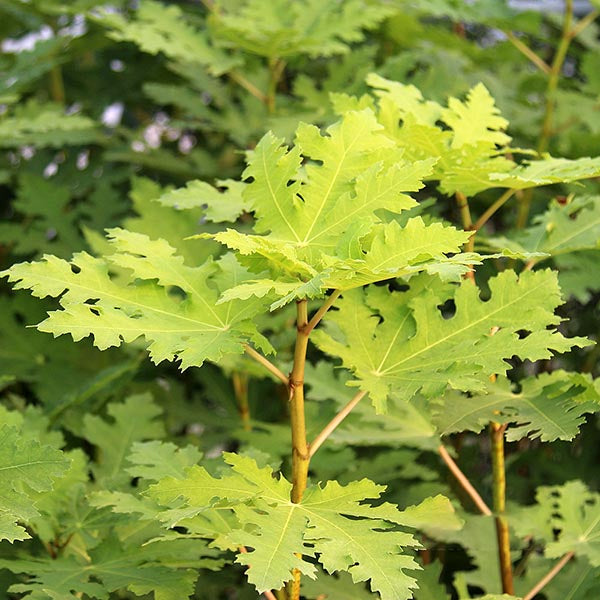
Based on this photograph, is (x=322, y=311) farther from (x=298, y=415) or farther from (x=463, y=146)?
(x=463, y=146)

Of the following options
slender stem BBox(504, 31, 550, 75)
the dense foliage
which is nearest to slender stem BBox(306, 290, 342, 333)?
the dense foliage

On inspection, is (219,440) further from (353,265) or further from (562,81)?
(562,81)

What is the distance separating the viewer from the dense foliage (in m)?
0.79

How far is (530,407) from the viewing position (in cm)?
91

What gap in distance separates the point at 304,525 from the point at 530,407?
0.28 metres

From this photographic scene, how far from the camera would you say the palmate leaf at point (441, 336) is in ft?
2.65

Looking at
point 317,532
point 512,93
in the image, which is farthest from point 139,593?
point 512,93

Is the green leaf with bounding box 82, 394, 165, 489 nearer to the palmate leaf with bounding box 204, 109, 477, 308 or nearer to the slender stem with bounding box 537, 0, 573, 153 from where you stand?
the palmate leaf with bounding box 204, 109, 477, 308

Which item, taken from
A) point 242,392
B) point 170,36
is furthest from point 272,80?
point 242,392

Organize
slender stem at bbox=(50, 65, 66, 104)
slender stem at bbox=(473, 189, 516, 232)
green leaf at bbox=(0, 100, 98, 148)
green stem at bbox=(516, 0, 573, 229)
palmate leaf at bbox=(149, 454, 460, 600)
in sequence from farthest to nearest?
slender stem at bbox=(50, 65, 66, 104), green stem at bbox=(516, 0, 573, 229), green leaf at bbox=(0, 100, 98, 148), slender stem at bbox=(473, 189, 516, 232), palmate leaf at bbox=(149, 454, 460, 600)

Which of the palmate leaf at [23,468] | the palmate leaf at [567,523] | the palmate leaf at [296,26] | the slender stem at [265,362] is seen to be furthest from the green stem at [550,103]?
the palmate leaf at [23,468]

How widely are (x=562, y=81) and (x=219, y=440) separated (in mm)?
900

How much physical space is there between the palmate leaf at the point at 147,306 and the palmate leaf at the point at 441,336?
0.40ft

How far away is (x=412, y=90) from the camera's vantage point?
40.6 inches
